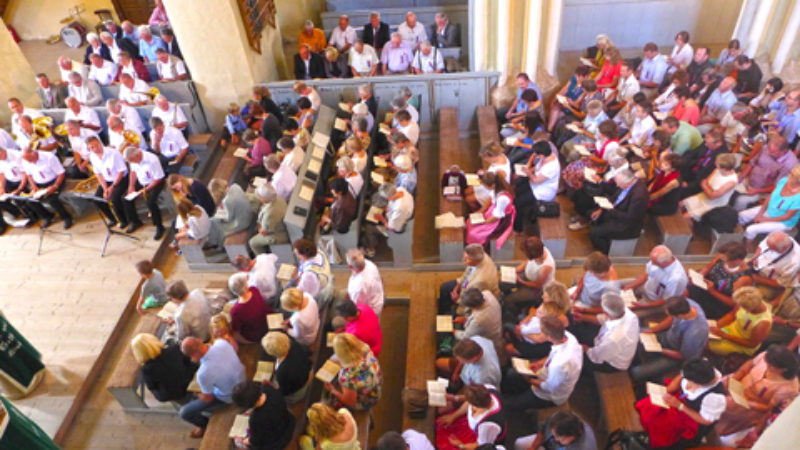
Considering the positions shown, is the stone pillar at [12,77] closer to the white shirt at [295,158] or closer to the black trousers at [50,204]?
the black trousers at [50,204]

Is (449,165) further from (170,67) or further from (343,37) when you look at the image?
(170,67)

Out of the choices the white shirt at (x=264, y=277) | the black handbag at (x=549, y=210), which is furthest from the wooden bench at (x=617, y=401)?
the white shirt at (x=264, y=277)

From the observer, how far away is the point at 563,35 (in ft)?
35.6

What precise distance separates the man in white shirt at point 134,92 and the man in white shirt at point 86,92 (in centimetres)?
47

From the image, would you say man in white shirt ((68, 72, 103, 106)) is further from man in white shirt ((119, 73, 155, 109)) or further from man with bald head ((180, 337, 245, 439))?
man with bald head ((180, 337, 245, 439))

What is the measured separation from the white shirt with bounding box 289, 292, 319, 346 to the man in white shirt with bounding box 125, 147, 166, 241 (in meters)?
3.50

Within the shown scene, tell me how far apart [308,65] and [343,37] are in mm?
1044

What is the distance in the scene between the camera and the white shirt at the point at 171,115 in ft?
26.8

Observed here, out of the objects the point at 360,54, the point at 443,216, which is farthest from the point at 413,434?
the point at 360,54

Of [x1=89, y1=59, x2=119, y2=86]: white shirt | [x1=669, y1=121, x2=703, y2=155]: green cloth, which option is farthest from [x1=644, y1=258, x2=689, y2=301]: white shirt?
[x1=89, y1=59, x2=119, y2=86]: white shirt

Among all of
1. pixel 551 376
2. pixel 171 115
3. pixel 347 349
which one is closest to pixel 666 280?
pixel 551 376

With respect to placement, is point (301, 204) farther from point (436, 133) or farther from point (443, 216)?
point (436, 133)

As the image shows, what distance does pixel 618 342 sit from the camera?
4363mm

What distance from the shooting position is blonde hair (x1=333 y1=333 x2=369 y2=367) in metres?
4.11
